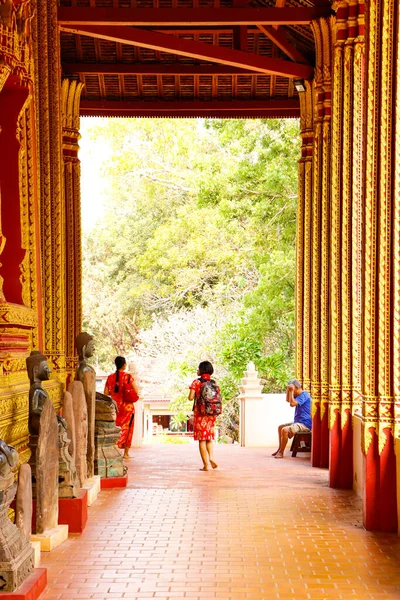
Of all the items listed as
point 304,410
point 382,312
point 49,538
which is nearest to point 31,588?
point 49,538

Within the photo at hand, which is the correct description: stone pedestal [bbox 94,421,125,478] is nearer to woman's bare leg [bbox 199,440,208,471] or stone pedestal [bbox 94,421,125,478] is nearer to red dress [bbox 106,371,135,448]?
woman's bare leg [bbox 199,440,208,471]

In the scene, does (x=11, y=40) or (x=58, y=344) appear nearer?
(x=11, y=40)

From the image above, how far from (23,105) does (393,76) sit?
10.6ft

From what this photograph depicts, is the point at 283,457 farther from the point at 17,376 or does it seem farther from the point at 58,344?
the point at 17,376

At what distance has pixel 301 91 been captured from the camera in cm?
1536

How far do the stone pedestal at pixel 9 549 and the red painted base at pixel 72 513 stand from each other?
98.0 inches

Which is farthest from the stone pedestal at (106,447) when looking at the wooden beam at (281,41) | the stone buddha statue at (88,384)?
the wooden beam at (281,41)

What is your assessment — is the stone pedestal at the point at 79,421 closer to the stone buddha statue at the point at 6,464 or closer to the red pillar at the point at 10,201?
the red pillar at the point at 10,201

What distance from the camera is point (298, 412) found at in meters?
14.4

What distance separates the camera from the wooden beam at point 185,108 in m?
16.5

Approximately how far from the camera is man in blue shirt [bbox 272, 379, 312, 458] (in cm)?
1413

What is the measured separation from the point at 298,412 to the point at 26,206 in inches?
277

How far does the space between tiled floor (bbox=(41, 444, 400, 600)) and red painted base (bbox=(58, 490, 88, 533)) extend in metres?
0.18

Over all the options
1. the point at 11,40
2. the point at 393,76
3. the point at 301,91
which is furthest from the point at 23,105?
the point at 301,91
